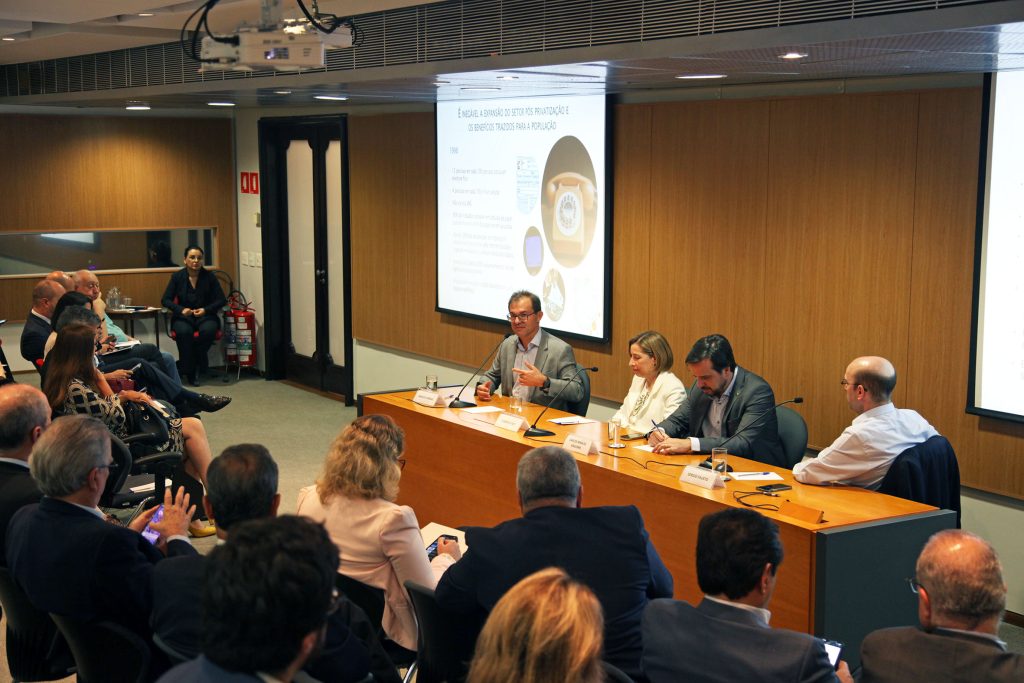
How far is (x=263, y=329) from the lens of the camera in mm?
11078

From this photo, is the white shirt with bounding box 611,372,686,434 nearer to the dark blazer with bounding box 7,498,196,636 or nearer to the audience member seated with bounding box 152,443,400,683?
the audience member seated with bounding box 152,443,400,683

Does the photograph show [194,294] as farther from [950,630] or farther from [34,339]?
[950,630]

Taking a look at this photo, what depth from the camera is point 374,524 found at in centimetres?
340

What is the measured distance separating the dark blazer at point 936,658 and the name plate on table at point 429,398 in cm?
365

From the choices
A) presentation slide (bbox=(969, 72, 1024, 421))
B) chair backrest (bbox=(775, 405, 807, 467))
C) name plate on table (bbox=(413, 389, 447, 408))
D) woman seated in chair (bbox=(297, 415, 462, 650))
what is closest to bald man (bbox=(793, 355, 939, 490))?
chair backrest (bbox=(775, 405, 807, 467))

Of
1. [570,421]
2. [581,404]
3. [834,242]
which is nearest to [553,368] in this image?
[581,404]

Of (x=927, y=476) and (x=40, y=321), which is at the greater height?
(x=40, y=321)

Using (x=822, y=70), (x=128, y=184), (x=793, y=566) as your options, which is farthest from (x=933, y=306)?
(x=128, y=184)

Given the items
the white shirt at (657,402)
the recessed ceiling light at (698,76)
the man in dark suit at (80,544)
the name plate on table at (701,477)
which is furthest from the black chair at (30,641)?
the recessed ceiling light at (698,76)

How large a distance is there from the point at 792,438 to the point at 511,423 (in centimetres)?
132

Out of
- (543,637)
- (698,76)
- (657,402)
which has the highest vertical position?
(698,76)

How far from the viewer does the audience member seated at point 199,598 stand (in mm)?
2664

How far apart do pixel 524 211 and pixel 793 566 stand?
4246 mm

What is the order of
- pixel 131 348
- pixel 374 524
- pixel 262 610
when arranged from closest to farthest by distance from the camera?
pixel 262 610 < pixel 374 524 < pixel 131 348
